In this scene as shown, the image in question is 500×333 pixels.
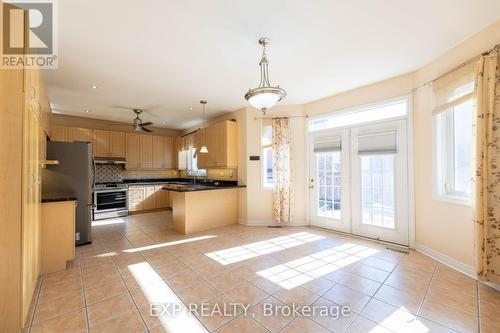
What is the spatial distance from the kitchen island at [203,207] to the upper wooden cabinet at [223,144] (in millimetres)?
663

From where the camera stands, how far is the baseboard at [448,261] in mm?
2425

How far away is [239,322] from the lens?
5.63 feet

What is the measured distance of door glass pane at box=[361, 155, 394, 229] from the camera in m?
3.48

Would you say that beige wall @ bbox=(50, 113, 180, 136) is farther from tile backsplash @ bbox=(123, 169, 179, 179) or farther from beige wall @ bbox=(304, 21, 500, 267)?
beige wall @ bbox=(304, 21, 500, 267)

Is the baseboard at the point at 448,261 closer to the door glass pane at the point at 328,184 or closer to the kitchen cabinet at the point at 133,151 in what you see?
the door glass pane at the point at 328,184

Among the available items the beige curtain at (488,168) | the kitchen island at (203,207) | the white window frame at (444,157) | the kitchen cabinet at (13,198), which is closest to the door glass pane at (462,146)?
the white window frame at (444,157)

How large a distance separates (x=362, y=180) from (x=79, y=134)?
6774 mm

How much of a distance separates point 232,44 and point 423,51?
2403mm

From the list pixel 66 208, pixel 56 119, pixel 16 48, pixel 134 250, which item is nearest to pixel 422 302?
pixel 134 250

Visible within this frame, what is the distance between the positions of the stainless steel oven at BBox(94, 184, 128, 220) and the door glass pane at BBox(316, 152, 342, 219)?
5103 mm

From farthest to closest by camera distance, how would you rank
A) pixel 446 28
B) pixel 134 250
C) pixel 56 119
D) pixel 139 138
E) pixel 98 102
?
pixel 139 138 < pixel 56 119 < pixel 98 102 < pixel 134 250 < pixel 446 28

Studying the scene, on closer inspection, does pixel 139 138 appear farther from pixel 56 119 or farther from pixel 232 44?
pixel 232 44

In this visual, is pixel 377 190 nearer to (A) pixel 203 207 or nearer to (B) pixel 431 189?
(B) pixel 431 189

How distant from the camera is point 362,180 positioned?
3.79 m
